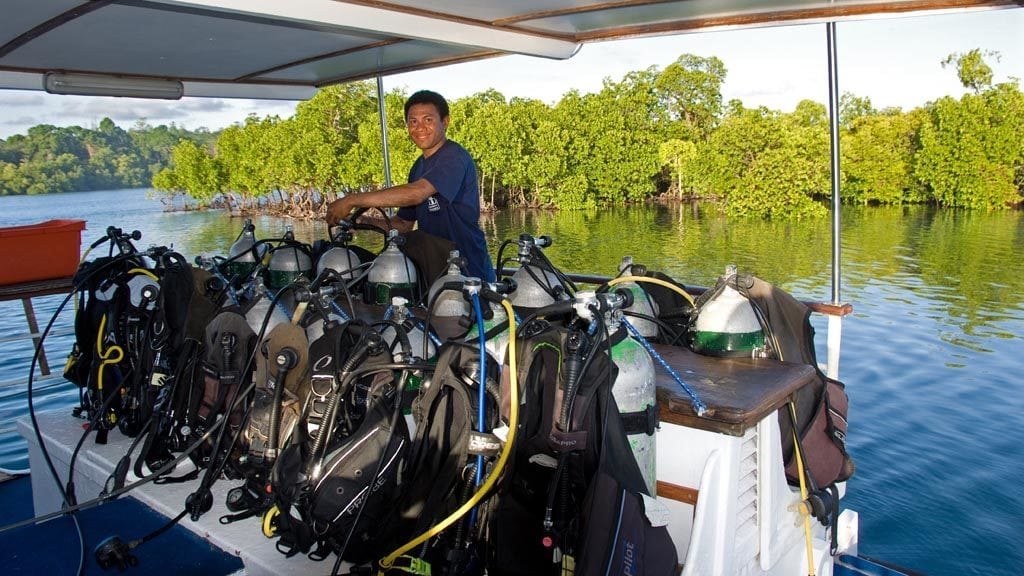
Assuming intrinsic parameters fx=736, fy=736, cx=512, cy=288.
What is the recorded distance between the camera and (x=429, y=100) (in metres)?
3.56

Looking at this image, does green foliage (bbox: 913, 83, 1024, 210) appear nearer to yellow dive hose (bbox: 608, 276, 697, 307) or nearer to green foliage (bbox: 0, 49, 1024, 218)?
green foliage (bbox: 0, 49, 1024, 218)

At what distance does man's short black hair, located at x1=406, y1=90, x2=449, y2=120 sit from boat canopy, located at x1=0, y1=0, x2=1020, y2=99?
9.8 inches

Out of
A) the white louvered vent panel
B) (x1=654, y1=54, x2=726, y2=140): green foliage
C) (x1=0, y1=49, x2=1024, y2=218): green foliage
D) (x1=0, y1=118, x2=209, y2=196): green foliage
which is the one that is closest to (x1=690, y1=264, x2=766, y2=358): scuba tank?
the white louvered vent panel

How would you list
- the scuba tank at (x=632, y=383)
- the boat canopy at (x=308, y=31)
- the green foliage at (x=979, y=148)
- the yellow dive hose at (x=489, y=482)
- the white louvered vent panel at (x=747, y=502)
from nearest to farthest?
the yellow dive hose at (x=489, y=482) → the scuba tank at (x=632, y=383) → the white louvered vent panel at (x=747, y=502) → the boat canopy at (x=308, y=31) → the green foliage at (x=979, y=148)

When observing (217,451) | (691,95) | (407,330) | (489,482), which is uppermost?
(691,95)

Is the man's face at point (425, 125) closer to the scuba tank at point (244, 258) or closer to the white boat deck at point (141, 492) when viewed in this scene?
the scuba tank at point (244, 258)

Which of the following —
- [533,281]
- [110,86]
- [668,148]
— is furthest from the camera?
[668,148]

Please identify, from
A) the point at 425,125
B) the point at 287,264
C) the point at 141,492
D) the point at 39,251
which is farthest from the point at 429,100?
the point at 39,251

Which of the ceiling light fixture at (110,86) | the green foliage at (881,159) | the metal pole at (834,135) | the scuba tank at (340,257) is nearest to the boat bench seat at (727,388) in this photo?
the metal pole at (834,135)

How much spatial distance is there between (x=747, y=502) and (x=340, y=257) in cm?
208

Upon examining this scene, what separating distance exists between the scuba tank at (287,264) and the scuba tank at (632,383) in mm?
2028

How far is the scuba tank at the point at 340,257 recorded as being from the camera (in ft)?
11.1

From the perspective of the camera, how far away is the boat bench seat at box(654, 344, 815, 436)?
6.26 ft

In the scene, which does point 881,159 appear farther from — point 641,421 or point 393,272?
point 641,421
